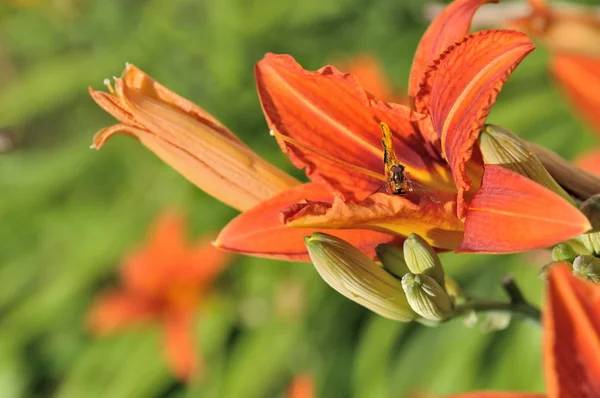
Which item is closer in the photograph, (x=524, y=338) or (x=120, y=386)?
(x=524, y=338)

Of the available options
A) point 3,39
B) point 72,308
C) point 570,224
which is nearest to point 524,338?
point 570,224

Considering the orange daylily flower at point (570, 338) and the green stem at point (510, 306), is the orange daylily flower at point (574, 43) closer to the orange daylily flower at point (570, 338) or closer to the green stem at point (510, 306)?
the green stem at point (510, 306)

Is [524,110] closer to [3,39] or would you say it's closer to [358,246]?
[358,246]

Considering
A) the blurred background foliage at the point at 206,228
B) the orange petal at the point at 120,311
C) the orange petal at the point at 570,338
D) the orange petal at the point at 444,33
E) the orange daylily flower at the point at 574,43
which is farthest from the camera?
the orange petal at the point at 120,311

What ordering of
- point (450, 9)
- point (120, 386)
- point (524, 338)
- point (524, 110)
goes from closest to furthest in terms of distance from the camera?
point (450, 9) < point (524, 338) < point (524, 110) < point (120, 386)

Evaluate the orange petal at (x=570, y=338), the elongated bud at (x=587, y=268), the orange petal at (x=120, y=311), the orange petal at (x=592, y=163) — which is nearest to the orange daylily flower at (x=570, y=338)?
the orange petal at (x=570, y=338)
